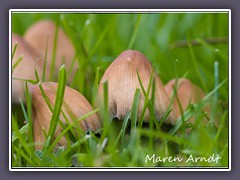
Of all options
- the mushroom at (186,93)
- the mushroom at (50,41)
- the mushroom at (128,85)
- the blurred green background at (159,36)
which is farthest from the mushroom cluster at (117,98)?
the mushroom at (50,41)

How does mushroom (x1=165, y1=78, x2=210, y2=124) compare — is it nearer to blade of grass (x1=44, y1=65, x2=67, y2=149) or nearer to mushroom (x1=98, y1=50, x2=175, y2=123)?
mushroom (x1=98, y1=50, x2=175, y2=123)

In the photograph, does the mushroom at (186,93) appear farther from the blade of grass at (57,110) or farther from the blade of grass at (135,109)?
the blade of grass at (57,110)

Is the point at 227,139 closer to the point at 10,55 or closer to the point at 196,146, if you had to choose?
the point at 196,146

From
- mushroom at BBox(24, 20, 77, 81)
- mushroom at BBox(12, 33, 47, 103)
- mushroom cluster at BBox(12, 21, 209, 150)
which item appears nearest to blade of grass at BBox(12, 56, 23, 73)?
mushroom at BBox(12, 33, 47, 103)

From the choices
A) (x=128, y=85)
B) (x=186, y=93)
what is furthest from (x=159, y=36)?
(x=128, y=85)

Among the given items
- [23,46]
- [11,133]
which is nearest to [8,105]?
[11,133]

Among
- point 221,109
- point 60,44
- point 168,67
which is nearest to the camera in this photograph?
point 221,109
